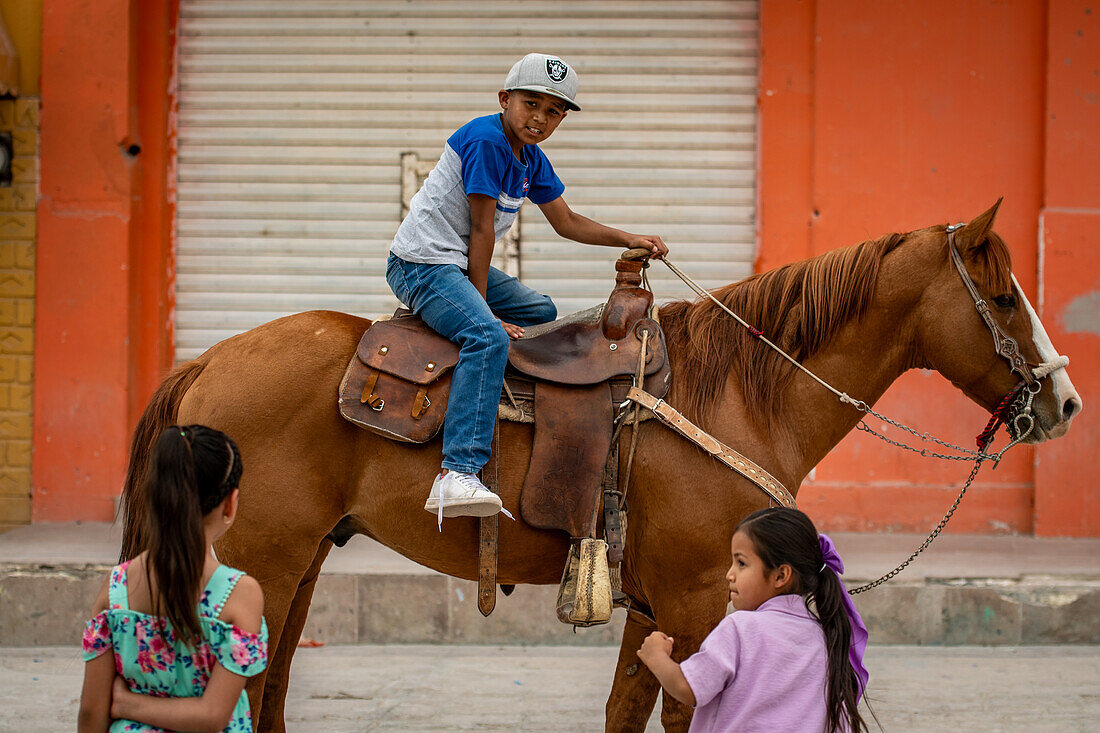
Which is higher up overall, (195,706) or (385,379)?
(385,379)

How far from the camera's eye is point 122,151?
23.6 ft

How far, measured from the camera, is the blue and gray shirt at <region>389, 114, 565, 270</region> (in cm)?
320

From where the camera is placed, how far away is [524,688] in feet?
16.6

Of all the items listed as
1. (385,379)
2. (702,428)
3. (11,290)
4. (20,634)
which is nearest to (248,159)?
(11,290)

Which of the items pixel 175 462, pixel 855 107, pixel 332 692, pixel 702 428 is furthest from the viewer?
pixel 855 107

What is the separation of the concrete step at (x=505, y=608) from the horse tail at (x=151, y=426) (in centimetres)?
255

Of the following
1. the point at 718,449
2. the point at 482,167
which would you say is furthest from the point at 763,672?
the point at 482,167

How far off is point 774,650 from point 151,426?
7.16 ft

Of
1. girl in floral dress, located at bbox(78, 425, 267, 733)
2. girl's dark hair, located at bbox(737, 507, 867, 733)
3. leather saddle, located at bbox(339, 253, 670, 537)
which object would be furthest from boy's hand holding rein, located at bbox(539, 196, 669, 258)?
girl in floral dress, located at bbox(78, 425, 267, 733)

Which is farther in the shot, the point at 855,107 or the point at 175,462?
the point at 855,107

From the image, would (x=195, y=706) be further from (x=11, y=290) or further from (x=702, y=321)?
(x=11, y=290)

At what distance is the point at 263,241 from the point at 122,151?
1.12 m

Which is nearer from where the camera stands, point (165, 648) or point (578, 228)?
point (165, 648)

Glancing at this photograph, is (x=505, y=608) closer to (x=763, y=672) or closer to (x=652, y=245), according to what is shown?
(x=652, y=245)
